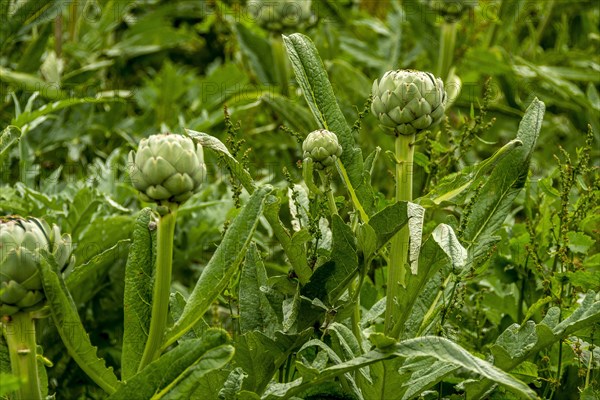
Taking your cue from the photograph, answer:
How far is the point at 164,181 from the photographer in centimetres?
95

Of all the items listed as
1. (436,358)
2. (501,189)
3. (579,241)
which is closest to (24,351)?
(436,358)

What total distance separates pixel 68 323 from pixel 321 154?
35 cm

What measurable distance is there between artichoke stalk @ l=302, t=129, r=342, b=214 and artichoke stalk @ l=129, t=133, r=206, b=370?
17cm

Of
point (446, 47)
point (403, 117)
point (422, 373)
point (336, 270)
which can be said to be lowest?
point (446, 47)

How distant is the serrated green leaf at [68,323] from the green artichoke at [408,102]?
1.41ft

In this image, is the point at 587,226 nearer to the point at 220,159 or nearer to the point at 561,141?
the point at 220,159

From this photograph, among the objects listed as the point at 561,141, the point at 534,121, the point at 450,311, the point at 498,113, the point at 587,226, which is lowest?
the point at 561,141

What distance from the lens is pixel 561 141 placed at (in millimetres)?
2709

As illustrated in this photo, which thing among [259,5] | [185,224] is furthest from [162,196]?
[259,5]

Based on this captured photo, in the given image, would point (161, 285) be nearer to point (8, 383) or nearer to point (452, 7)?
point (8, 383)

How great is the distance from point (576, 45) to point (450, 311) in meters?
2.03

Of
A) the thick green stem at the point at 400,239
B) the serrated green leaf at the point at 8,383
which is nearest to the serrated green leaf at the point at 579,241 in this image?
the thick green stem at the point at 400,239

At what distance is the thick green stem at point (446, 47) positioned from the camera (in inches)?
86.4

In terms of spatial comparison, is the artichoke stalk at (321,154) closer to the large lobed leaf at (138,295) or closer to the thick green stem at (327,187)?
the thick green stem at (327,187)
